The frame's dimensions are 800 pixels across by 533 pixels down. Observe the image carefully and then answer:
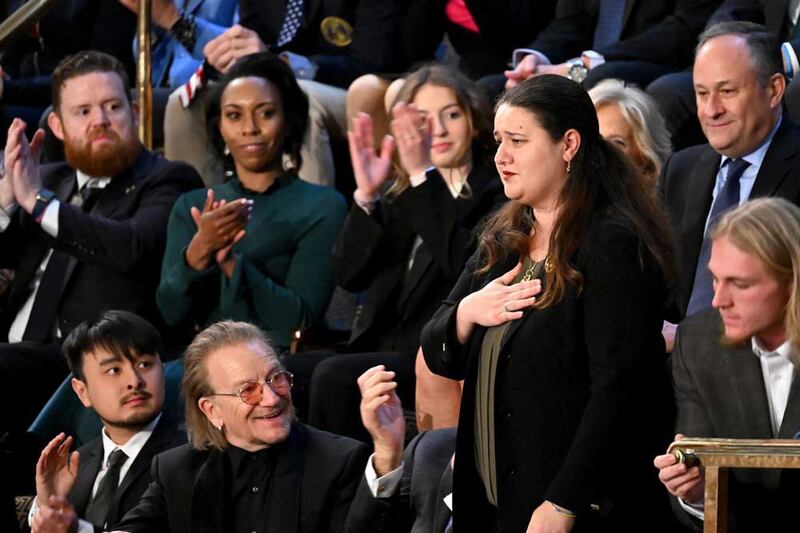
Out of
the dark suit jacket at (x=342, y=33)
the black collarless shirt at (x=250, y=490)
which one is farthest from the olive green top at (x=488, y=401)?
the dark suit jacket at (x=342, y=33)

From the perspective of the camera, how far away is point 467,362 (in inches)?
114

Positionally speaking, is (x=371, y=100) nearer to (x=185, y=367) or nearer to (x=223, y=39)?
(x=223, y=39)

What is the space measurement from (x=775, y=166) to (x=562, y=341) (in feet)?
3.84

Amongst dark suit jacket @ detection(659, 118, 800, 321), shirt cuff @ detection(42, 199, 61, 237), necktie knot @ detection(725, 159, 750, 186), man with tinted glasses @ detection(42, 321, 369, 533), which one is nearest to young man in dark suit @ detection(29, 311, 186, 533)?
man with tinted glasses @ detection(42, 321, 369, 533)

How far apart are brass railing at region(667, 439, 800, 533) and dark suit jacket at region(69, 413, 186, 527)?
5.93 ft

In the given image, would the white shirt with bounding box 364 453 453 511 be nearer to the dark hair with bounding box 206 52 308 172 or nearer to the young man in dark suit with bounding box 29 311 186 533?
the young man in dark suit with bounding box 29 311 186 533

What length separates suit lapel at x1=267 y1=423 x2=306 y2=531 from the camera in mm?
3354

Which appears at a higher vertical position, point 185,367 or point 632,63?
point 632,63

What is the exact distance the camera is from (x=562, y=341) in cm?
276

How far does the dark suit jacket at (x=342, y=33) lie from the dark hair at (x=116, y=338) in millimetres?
1613

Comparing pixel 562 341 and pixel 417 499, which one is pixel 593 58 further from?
pixel 562 341

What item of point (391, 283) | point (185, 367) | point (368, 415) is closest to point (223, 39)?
point (391, 283)

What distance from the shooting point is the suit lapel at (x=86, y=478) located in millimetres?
3982

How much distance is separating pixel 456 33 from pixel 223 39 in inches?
32.2
